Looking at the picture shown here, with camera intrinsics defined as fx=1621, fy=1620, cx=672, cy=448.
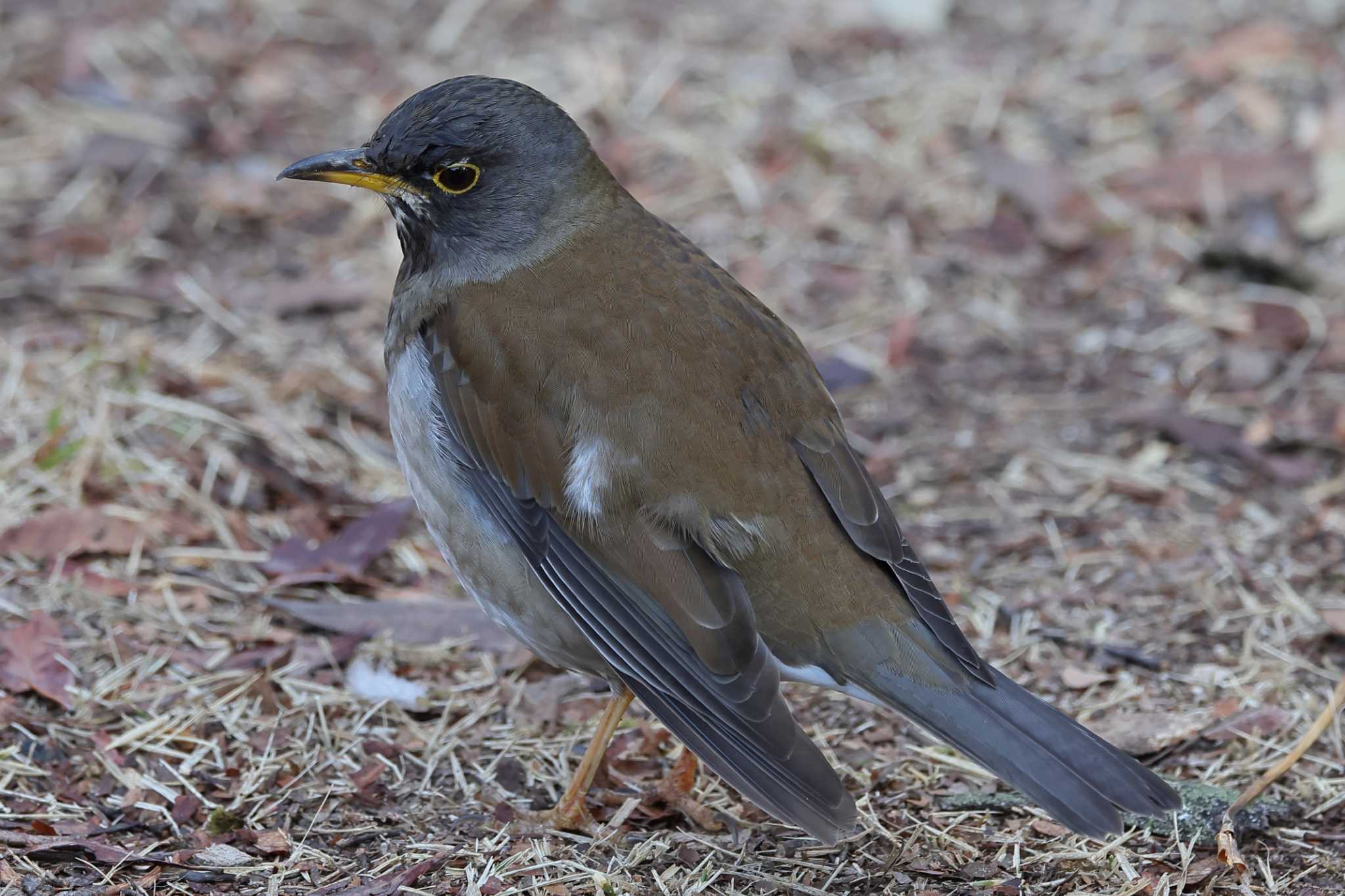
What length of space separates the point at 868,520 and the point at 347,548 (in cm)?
234

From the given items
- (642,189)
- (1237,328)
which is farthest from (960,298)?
(642,189)

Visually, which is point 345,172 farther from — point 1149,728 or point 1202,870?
point 1202,870

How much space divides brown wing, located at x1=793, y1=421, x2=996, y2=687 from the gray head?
1.16 metres

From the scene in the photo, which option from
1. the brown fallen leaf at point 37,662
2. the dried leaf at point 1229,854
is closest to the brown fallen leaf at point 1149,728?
the dried leaf at point 1229,854

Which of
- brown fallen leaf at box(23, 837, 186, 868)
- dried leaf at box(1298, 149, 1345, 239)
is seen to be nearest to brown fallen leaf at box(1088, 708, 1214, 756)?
brown fallen leaf at box(23, 837, 186, 868)

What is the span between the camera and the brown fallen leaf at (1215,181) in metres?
8.95

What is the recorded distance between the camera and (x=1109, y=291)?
334 inches

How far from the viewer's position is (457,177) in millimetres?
5371

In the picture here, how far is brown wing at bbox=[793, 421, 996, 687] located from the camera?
4734 mm

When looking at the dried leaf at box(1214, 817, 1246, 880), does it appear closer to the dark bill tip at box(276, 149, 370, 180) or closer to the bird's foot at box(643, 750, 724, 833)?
the bird's foot at box(643, 750, 724, 833)

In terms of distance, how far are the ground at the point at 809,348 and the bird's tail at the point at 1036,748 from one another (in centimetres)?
44

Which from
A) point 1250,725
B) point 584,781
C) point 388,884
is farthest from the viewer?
point 1250,725

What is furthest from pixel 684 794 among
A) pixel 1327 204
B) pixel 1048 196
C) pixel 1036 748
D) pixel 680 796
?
pixel 1327 204

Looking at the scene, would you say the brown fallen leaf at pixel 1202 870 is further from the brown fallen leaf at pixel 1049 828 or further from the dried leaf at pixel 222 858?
the dried leaf at pixel 222 858
